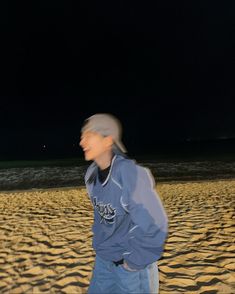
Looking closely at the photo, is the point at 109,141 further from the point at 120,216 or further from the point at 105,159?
the point at 120,216

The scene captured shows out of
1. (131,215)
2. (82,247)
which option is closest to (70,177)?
(82,247)

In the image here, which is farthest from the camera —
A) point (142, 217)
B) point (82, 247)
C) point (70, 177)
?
point (70, 177)

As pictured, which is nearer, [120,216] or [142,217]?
[142,217]

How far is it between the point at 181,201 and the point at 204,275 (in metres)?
5.82

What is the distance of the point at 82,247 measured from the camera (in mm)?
6238

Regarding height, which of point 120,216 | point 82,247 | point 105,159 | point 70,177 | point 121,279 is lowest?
point 70,177

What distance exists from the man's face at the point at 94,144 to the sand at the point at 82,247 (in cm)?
282

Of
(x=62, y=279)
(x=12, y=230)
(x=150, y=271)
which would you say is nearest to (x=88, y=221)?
(x=12, y=230)

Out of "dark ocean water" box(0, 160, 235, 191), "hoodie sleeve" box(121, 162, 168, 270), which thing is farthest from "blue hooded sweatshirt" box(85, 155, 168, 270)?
"dark ocean water" box(0, 160, 235, 191)

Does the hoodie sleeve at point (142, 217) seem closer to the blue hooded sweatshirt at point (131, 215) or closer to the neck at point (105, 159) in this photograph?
the blue hooded sweatshirt at point (131, 215)

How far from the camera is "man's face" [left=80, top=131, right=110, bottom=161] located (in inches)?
85.3

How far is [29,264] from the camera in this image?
18.2ft

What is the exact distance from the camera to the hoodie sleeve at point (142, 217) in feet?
6.44

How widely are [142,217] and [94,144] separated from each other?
53cm
